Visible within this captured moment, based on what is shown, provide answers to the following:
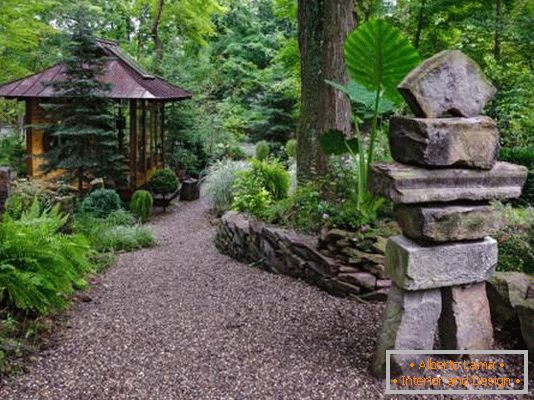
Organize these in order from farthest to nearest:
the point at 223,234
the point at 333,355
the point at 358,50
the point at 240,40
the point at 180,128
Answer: the point at 240,40 < the point at 180,128 < the point at 223,234 < the point at 358,50 < the point at 333,355

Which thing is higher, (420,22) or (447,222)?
(420,22)

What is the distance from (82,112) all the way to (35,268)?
635 centimetres

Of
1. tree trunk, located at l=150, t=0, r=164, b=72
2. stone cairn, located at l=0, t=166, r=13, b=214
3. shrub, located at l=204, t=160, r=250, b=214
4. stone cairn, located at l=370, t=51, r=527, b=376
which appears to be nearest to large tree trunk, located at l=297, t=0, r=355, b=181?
stone cairn, located at l=370, t=51, r=527, b=376

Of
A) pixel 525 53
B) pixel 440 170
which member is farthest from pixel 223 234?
pixel 525 53

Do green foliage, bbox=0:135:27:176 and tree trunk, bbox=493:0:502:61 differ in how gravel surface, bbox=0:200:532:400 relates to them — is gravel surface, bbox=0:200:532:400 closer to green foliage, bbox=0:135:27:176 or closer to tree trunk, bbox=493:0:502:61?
tree trunk, bbox=493:0:502:61

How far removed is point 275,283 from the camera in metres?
4.68

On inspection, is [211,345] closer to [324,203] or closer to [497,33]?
[324,203]

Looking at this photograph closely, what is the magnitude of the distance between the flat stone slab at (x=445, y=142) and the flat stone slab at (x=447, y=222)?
25 centimetres

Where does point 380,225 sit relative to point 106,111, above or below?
below

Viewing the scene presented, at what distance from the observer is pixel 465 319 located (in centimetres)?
293

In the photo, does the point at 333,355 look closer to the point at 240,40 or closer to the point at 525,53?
the point at 525,53

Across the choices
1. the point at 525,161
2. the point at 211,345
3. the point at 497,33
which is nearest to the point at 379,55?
the point at 211,345

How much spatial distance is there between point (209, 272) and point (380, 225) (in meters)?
→ 2.04

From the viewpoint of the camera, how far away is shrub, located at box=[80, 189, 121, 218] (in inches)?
358
